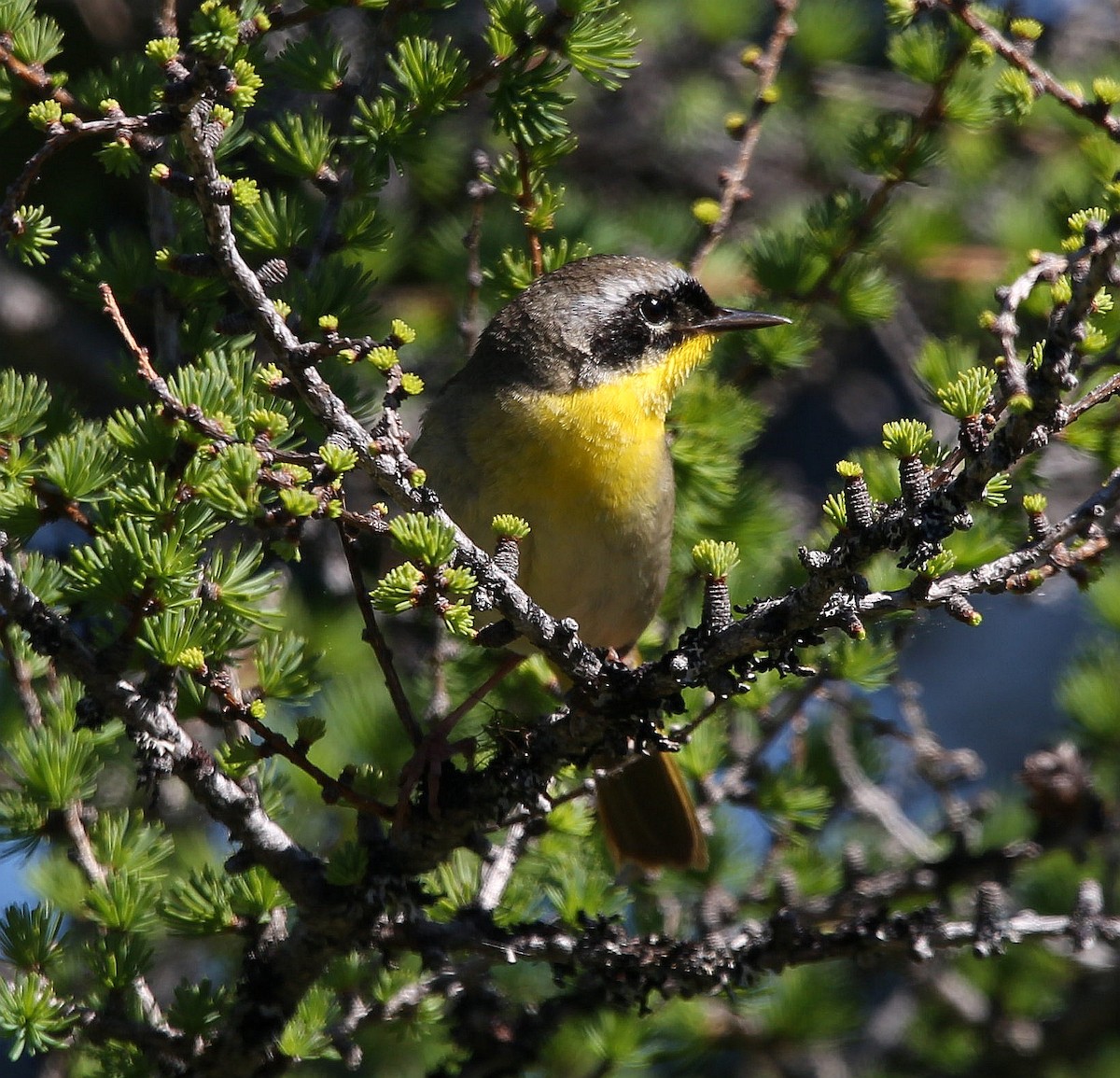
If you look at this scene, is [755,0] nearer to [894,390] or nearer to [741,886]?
[894,390]

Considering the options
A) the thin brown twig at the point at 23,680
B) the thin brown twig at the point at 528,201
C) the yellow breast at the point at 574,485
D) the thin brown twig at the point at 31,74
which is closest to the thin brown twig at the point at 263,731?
the thin brown twig at the point at 23,680

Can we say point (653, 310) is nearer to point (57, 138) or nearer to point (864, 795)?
point (864, 795)

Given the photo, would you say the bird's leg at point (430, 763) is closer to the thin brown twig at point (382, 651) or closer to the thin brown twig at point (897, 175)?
the thin brown twig at point (382, 651)

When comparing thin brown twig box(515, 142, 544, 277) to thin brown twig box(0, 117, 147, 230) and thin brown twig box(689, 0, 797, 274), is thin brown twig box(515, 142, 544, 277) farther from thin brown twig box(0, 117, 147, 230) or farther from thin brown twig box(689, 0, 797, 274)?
thin brown twig box(0, 117, 147, 230)

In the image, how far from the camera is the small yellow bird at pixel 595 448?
11.0ft

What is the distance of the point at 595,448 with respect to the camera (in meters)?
3.40

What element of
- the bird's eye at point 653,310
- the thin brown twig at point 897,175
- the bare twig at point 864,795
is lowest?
the bare twig at point 864,795

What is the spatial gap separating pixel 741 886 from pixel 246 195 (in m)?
2.58

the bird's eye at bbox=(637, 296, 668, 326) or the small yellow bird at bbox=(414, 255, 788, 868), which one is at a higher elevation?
the bird's eye at bbox=(637, 296, 668, 326)

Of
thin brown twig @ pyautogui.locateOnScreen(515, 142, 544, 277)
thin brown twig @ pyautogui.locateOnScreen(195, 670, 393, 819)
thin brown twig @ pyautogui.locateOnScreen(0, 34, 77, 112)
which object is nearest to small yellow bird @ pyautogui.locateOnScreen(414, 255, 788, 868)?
thin brown twig @ pyautogui.locateOnScreen(515, 142, 544, 277)

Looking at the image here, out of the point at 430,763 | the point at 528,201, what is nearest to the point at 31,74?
the point at 528,201

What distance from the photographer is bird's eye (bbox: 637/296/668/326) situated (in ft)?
12.1

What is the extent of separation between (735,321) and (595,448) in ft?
1.66

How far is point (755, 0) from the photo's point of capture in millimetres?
5395
